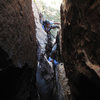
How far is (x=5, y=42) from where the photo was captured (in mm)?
1761

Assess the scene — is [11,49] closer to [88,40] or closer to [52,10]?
[88,40]

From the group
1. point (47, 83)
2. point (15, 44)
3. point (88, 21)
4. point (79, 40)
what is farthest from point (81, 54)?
point (47, 83)

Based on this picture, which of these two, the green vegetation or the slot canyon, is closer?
the slot canyon

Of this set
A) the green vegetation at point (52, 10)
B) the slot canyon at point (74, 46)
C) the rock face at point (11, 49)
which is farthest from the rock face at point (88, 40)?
the green vegetation at point (52, 10)

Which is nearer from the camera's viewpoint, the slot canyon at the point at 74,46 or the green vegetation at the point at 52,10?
the slot canyon at the point at 74,46

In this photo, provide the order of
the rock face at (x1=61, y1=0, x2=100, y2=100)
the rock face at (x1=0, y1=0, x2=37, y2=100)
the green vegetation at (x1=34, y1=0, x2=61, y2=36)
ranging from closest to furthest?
1. the rock face at (x1=61, y1=0, x2=100, y2=100)
2. the rock face at (x1=0, y1=0, x2=37, y2=100)
3. the green vegetation at (x1=34, y1=0, x2=61, y2=36)

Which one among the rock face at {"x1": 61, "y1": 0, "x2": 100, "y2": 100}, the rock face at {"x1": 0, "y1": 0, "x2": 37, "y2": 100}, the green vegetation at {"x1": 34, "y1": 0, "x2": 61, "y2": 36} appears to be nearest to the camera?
the rock face at {"x1": 61, "y1": 0, "x2": 100, "y2": 100}

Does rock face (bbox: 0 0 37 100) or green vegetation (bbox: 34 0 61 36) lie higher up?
green vegetation (bbox: 34 0 61 36)

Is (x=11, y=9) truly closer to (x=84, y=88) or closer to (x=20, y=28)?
(x=20, y=28)

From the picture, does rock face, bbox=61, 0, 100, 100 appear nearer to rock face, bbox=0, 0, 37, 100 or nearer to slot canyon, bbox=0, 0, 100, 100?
slot canyon, bbox=0, 0, 100, 100

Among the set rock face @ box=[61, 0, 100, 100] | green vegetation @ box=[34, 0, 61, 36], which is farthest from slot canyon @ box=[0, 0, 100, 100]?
green vegetation @ box=[34, 0, 61, 36]

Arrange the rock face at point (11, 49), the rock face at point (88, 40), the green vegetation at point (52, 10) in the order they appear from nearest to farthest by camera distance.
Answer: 1. the rock face at point (88, 40)
2. the rock face at point (11, 49)
3. the green vegetation at point (52, 10)

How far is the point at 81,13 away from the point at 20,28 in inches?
51.9

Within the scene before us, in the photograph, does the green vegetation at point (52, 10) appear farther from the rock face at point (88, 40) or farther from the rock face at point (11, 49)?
the rock face at point (88, 40)
